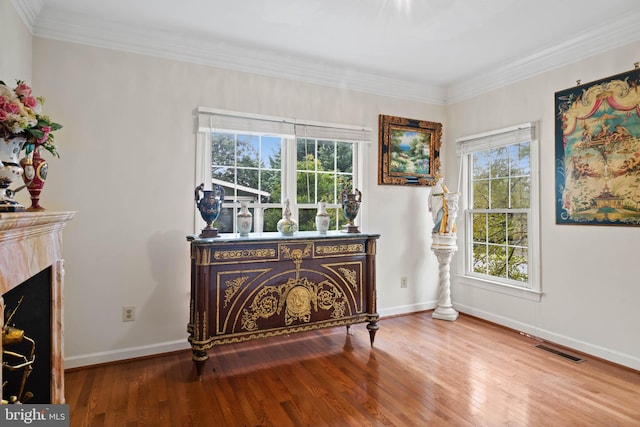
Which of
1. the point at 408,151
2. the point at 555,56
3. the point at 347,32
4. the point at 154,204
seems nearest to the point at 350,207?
the point at 408,151

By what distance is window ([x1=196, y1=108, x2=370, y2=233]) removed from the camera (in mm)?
3371

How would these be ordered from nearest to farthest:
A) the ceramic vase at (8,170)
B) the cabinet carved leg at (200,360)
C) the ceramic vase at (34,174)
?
1. the ceramic vase at (8,170)
2. the ceramic vase at (34,174)
3. the cabinet carved leg at (200,360)

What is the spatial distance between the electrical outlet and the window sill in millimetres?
3460

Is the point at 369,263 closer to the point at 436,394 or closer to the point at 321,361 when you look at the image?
the point at 321,361

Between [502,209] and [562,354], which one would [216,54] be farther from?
[562,354]

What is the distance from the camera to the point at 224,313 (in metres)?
2.77

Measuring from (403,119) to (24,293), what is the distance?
3.75m

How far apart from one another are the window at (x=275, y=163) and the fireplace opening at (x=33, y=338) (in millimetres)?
1432

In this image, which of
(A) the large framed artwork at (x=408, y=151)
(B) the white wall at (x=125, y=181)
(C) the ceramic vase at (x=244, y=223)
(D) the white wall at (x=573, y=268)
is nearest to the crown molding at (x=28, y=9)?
(B) the white wall at (x=125, y=181)

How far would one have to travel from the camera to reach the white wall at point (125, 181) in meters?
2.80

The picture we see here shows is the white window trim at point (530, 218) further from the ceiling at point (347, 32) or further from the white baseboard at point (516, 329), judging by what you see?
the ceiling at point (347, 32)

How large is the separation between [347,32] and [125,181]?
7.23ft

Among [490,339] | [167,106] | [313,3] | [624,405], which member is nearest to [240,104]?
[167,106]

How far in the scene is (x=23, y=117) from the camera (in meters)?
1.45
